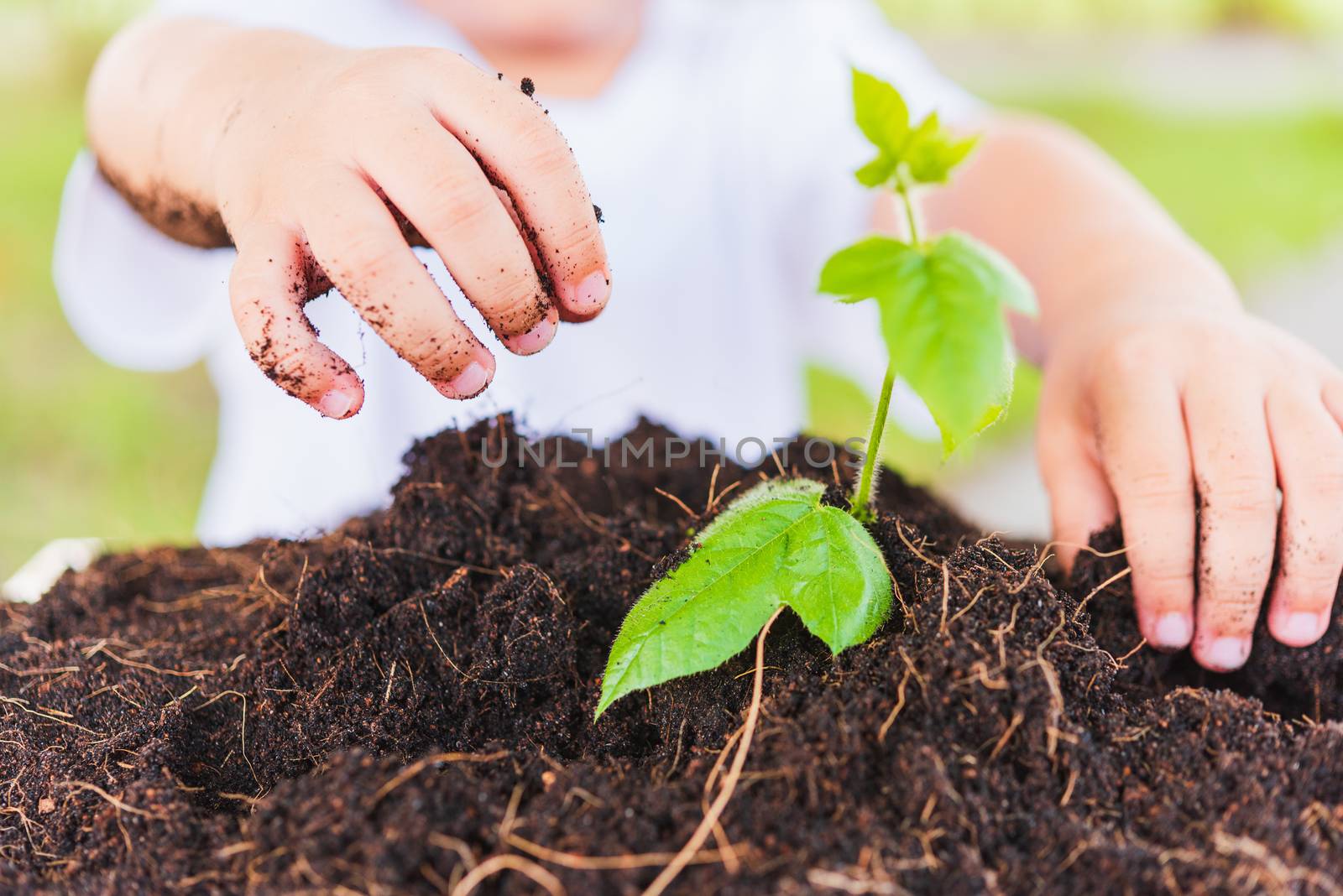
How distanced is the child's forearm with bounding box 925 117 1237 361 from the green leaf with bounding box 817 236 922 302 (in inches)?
17.4

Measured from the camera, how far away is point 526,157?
533mm

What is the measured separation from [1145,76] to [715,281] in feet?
10.3

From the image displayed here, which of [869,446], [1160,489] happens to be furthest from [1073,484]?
[869,446]

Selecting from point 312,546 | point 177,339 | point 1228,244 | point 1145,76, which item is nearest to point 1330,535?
point 312,546

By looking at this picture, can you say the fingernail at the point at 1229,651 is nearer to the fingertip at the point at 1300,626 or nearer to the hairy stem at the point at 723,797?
the fingertip at the point at 1300,626

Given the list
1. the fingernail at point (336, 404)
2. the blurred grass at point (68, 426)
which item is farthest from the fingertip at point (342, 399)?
the blurred grass at point (68, 426)

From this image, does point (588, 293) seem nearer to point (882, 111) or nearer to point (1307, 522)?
point (882, 111)

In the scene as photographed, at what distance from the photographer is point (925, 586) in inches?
22.9

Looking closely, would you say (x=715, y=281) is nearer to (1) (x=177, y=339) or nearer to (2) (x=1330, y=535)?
(1) (x=177, y=339)

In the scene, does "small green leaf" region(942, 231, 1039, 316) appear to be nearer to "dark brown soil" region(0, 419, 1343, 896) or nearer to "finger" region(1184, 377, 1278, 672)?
"dark brown soil" region(0, 419, 1343, 896)

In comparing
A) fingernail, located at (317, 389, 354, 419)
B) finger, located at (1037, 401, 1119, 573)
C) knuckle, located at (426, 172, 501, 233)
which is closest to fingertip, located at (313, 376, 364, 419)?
fingernail, located at (317, 389, 354, 419)

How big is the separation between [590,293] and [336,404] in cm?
16

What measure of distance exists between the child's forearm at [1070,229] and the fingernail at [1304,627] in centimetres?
28

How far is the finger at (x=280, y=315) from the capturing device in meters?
0.52
